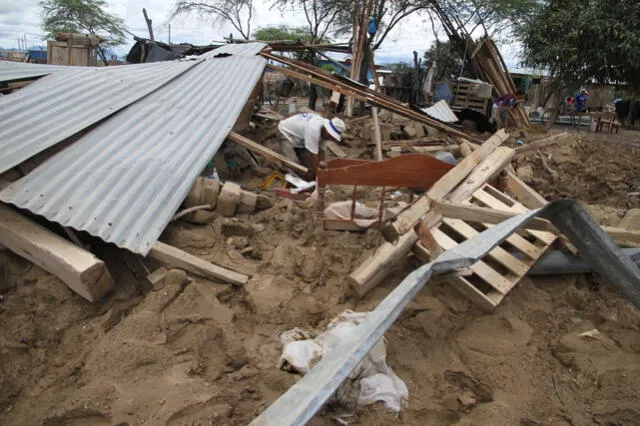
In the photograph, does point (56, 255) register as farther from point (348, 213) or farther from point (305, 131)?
point (305, 131)

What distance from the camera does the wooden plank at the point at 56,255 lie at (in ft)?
9.25

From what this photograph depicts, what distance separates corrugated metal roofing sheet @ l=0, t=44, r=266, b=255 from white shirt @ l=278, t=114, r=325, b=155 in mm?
1181

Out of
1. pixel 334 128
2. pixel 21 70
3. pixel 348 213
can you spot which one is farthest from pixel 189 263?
pixel 21 70

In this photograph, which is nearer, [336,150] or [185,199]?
[185,199]

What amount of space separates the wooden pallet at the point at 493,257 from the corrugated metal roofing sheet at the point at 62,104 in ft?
11.5

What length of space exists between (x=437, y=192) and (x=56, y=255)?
9.61ft

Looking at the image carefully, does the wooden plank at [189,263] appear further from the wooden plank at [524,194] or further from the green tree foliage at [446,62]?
the green tree foliage at [446,62]

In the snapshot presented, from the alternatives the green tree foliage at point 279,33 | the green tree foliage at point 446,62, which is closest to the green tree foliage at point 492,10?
the green tree foliage at point 446,62

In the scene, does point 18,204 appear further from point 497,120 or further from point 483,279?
point 497,120

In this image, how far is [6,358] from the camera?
2551 mm

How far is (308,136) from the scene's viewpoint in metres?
6.24

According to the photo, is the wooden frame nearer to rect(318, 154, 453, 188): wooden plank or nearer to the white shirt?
rect(318, 154, 453, 188): wooden plank

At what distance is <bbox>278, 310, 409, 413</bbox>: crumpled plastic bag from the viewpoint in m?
2.27

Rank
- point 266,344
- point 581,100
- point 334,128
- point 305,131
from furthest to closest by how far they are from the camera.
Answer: point 581,100 → point 305,131 → point 334,128 → point 266,344
